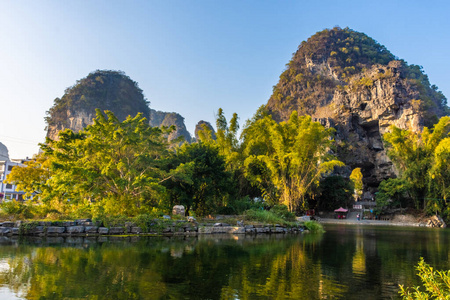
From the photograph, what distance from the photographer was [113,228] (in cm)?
1070

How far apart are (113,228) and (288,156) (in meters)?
12.3

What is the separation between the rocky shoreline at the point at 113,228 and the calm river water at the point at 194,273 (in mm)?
2351

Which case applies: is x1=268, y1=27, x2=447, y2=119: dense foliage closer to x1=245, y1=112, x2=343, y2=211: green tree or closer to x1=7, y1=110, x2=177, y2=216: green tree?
x1=245, y1=112, x2=343, y2=211: green tree

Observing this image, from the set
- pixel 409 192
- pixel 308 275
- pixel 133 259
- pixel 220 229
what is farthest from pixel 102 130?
pixel 409 192

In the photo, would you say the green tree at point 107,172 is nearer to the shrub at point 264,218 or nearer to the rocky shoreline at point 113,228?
the rocky shoreline at point 113,228

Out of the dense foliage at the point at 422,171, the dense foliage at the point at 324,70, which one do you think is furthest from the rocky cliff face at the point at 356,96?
Answer: the dense foliage at the point at 422,171

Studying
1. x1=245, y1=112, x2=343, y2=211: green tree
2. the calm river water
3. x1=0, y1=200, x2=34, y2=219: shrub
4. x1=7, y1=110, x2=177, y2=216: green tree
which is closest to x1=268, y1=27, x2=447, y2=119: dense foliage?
x1=245, y1=112, x2=343, y2=211: green tree

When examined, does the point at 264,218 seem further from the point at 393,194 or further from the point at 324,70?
the point at 324,70

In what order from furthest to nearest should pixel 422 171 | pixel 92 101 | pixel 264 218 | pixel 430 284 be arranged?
pixel 92 101, pixel 422 171, pixel 264 218, pixel 430 284

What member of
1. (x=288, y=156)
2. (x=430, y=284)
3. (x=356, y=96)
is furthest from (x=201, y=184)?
(x=356, y=96)

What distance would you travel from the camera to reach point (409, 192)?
28672 millimetres

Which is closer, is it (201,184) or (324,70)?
(201,184)

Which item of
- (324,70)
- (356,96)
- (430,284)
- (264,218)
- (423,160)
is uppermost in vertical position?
(324,70)

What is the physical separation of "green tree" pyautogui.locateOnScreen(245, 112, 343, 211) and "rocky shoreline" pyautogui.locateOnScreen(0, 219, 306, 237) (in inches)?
305
